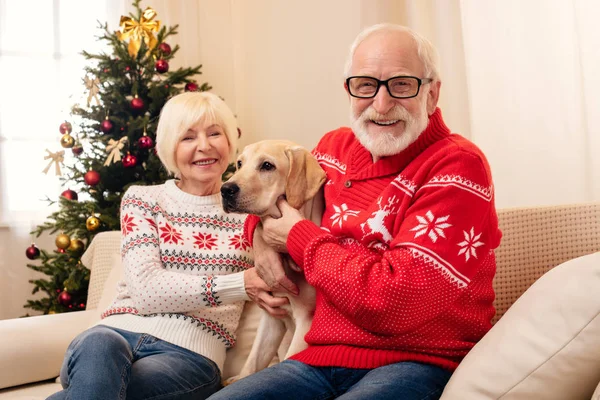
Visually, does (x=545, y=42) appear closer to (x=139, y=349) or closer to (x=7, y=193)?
(x=139, y=349)

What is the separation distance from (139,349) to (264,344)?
343mm

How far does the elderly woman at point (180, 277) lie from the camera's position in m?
1.71

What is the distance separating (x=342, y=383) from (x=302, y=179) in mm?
541

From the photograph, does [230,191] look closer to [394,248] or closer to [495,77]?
[394,248]

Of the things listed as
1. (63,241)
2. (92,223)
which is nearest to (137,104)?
(92,223)

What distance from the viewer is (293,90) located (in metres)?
4.22

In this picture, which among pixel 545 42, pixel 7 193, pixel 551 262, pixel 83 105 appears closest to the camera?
pixel 551 262

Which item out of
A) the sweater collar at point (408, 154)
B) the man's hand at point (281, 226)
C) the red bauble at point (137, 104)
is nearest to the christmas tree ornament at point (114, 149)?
the red bauble at point (137, 104)

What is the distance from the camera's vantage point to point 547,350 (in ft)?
3.80

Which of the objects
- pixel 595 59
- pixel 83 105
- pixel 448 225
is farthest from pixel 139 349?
pixel 83 105

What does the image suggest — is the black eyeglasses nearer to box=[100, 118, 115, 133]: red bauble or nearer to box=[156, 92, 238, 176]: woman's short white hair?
box=[156, 92, 238, 176]: woman's short white hair

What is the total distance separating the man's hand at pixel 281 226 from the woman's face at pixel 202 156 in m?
0.42

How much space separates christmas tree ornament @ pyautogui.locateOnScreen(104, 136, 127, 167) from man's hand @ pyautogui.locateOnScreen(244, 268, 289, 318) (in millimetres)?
1676

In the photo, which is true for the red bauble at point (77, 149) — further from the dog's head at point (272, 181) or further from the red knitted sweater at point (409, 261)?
the red knitted sweater at point (409, 261)
